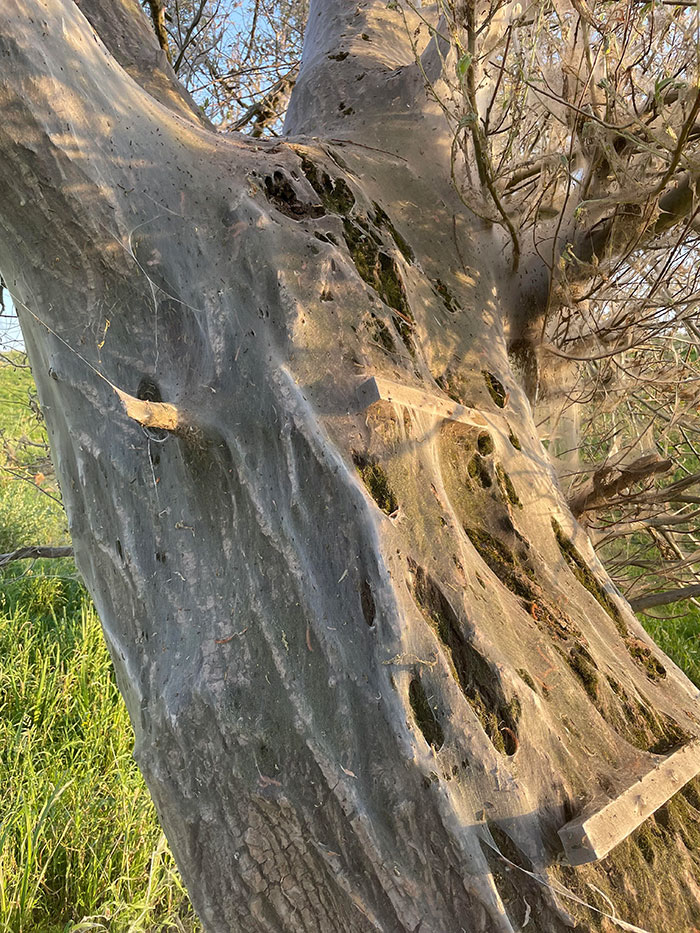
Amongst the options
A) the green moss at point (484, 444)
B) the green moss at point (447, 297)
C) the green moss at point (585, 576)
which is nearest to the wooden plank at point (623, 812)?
the green moss at point (585, 576)

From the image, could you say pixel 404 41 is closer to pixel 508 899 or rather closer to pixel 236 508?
pixel 236 508

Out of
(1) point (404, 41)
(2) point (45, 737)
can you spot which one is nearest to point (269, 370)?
(1) point (404, 41)

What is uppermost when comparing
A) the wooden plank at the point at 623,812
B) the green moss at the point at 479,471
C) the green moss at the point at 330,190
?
the green moss at the point at 330,190

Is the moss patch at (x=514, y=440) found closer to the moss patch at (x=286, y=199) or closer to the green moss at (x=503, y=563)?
the green moss at (x=503, y=563)

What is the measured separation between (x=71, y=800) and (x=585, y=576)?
254cm

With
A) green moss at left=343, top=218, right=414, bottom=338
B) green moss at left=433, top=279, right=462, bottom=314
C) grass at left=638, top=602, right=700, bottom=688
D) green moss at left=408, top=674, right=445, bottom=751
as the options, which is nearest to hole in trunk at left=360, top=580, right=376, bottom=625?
green moss at left=408, top=674, right=445, bottom=751

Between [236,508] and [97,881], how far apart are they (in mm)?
2157

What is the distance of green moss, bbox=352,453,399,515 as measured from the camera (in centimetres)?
128

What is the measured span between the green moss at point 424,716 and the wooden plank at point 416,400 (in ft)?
1.78

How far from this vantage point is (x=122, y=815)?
2852 mm

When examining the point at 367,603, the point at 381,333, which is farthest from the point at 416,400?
the point at 367,603

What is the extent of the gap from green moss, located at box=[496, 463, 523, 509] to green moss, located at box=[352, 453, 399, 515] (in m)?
0.35

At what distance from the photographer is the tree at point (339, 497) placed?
3.65 ft

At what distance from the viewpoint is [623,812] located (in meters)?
1.08
